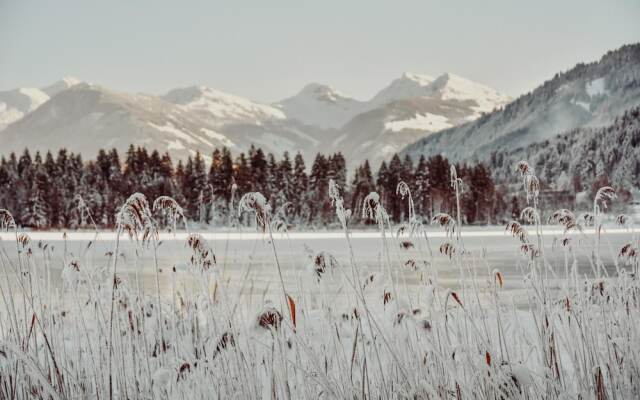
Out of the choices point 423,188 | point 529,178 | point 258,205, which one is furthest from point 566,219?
point 423,188

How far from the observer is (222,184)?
6259 centimetres

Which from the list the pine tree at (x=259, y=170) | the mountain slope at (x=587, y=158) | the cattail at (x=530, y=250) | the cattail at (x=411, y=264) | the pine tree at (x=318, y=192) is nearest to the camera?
the cattail at (x=530, y=250)

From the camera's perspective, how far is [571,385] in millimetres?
3473

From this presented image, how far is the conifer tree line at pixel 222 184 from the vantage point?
197 feet

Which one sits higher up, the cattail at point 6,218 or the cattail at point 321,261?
the cattail at point 6,218

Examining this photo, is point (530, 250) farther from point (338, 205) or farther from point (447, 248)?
point (338, 205)

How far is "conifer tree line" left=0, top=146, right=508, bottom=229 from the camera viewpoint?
6019 centimetres

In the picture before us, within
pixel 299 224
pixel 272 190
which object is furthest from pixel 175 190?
pixel 299 224

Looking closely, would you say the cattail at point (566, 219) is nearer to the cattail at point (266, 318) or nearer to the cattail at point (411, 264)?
the cattail at point (411, 264)

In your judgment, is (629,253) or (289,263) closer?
(629,253)

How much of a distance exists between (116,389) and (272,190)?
6066 cm

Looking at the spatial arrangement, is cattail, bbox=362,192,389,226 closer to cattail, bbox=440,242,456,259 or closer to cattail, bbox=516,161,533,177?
cattail, bbox=440,242,456,259

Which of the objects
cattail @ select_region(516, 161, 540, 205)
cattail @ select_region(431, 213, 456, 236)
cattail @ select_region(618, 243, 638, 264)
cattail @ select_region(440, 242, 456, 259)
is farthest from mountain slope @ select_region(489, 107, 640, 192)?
cattail @ select_region(516, 161, 540, 205)

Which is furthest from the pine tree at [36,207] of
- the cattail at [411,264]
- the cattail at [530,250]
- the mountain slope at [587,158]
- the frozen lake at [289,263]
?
the mountain slope at [587,158]
